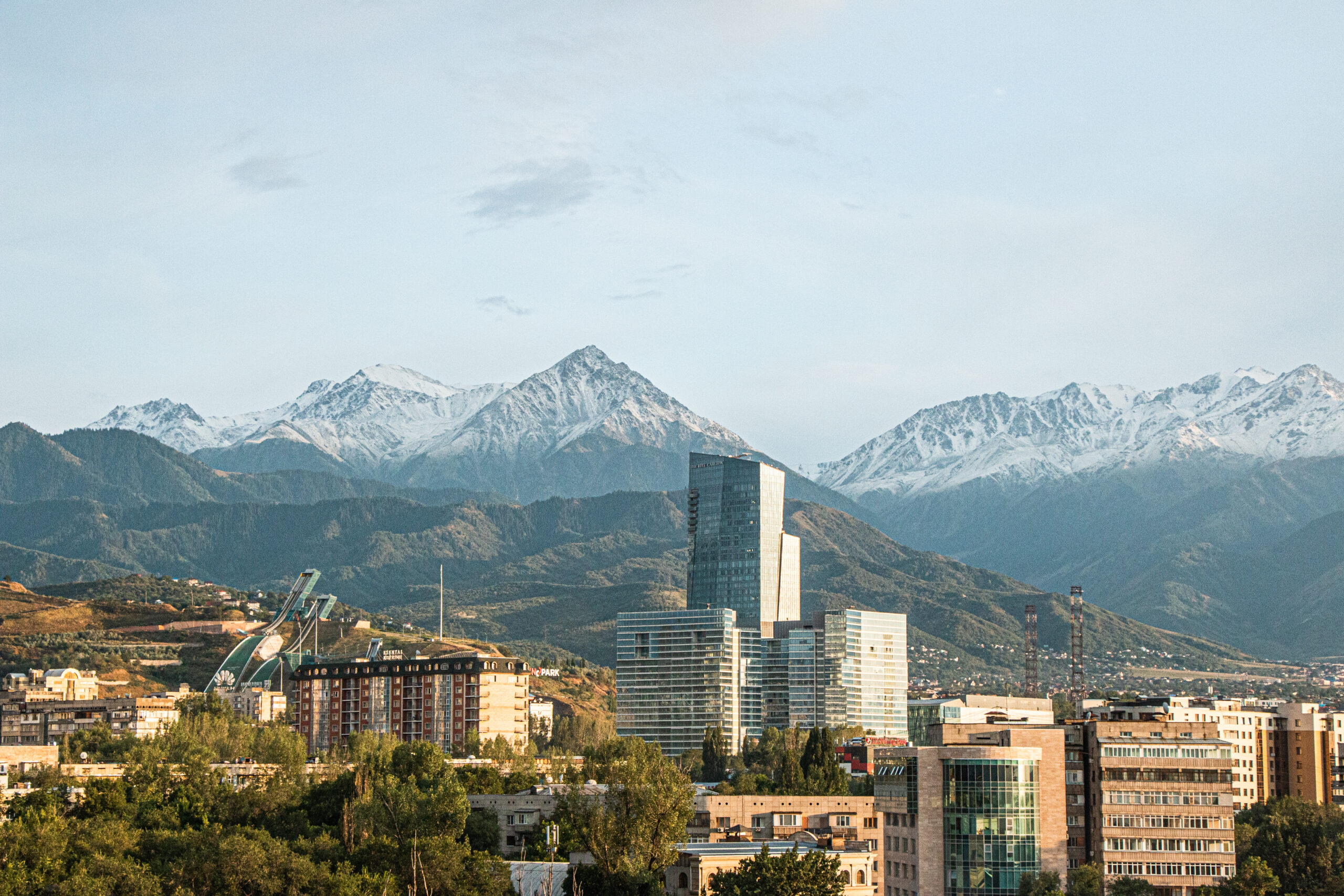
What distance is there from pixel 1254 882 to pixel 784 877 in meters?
38.8

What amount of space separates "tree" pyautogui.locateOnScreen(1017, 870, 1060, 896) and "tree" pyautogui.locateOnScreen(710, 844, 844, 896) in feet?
46.8

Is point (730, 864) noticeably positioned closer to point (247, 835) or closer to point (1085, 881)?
point (1085, 881)

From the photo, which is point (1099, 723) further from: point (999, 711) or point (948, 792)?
point (999, 711)

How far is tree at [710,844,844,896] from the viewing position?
118 meters

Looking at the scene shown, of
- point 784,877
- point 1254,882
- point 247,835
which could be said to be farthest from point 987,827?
point 247,835

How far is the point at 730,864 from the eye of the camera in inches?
5084

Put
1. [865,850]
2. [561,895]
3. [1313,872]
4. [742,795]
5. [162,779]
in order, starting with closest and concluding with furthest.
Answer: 1. [561,895]
2. [865,850]
3. [1313,872]
4. [742,795]
5. [162,779]

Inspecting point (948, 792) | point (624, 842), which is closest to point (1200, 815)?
point (948, 792)

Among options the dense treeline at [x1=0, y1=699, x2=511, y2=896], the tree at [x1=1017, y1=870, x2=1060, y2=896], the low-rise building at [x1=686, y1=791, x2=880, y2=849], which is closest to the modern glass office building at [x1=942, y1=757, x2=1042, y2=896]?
the tree at [x1=1017, y1=870, x2=1060, y2=896]

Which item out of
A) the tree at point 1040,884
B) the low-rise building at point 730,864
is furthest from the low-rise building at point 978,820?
the low-rise building at point 730,864

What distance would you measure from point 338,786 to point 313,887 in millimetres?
52802

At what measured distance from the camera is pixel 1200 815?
14212 centimetres

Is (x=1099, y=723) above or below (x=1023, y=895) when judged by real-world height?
above

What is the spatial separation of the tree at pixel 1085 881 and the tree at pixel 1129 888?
3.28 feet
